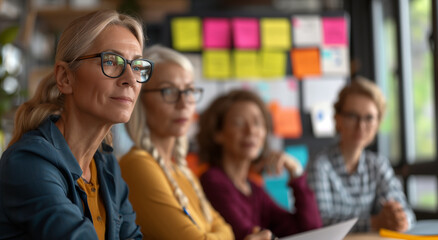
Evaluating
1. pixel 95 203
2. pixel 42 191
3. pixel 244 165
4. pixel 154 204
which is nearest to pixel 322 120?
pixel 244 165

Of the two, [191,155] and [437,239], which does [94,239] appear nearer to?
[437,239]

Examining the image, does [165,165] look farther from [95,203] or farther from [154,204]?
[95,203]

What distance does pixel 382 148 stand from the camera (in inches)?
140

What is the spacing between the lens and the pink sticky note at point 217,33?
294 centimetres

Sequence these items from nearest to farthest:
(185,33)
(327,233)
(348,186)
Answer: (327,233)
(348,186)
(185,33)

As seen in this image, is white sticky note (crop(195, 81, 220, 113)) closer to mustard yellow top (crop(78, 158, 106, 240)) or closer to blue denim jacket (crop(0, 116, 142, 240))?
mustard yellow top (crop(78, 158, 106, 240))

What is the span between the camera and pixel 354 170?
2215 millimetres

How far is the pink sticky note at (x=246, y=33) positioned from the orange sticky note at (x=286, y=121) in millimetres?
382

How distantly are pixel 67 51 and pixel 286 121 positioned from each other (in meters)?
2.08

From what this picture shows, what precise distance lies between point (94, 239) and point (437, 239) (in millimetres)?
954

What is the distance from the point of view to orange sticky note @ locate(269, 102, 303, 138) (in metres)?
2.96

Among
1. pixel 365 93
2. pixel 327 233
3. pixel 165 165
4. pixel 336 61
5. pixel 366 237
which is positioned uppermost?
pixel 336 61

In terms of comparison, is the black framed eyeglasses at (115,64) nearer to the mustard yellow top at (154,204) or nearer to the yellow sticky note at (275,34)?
the mustard yellow top at (154,204)

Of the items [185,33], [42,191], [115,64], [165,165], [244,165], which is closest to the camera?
[42,191]
